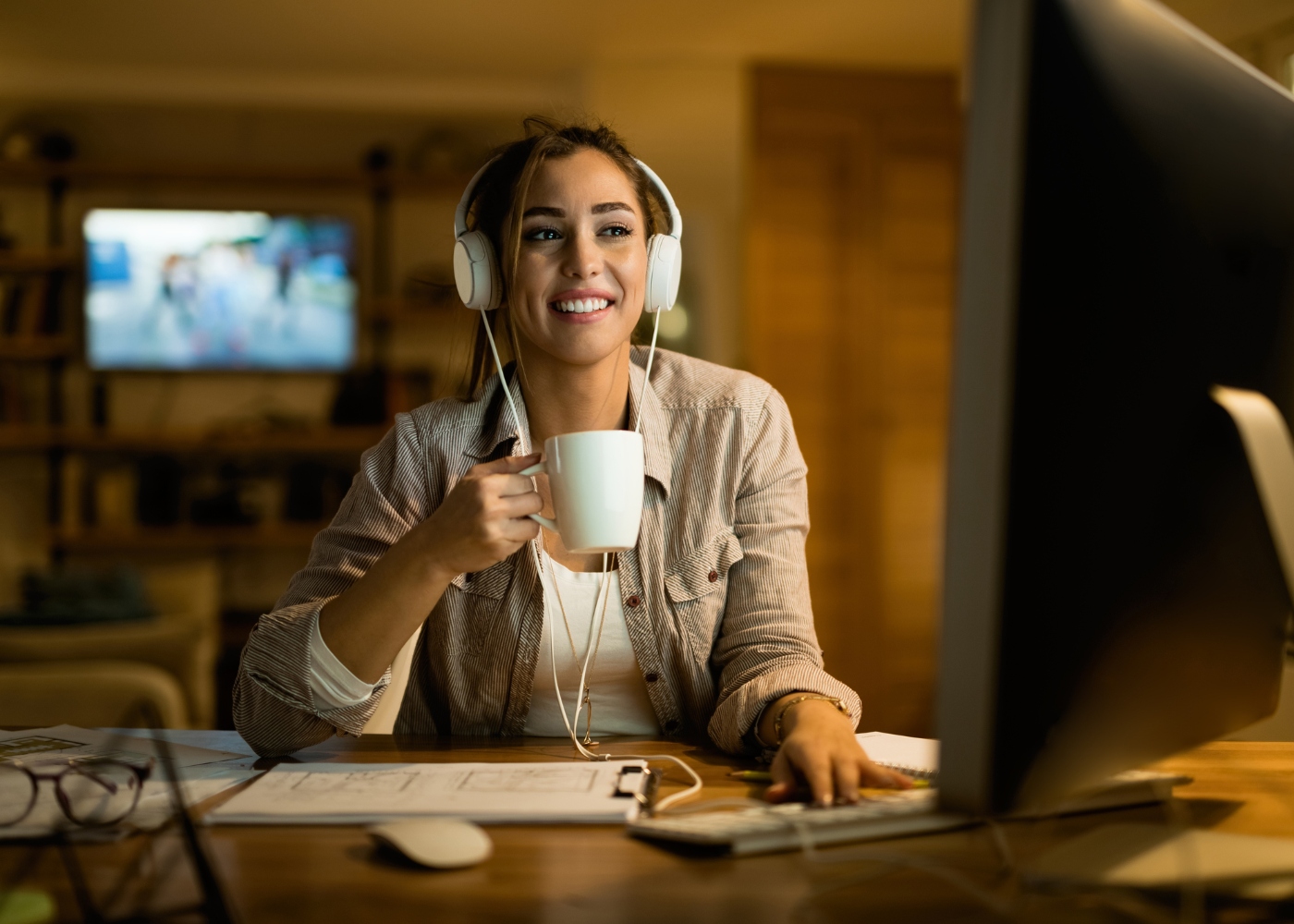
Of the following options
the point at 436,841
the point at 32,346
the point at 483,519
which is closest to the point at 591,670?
the point at 483,519

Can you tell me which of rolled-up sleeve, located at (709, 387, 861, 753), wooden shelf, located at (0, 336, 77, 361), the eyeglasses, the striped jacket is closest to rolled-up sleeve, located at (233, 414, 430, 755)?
the striped jacket

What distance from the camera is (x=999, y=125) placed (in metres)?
0.51

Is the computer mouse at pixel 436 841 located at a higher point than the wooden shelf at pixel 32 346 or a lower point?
lower

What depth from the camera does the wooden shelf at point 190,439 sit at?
461 centimetres

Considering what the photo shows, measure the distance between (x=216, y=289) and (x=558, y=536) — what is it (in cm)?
407

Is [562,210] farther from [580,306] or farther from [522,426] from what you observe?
[522,426]

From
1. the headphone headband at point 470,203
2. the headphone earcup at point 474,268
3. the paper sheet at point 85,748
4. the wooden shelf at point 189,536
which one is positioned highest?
the headphone headband at point 470,203

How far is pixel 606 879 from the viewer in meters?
0.65

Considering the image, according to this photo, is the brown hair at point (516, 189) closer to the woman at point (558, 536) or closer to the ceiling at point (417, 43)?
the woman at point (558, 536)

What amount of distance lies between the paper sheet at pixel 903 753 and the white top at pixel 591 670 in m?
0.32

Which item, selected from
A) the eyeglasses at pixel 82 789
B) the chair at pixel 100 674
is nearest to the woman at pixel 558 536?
the eyeglasses at pixel 82 789

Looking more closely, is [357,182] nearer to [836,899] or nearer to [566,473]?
[566,473]

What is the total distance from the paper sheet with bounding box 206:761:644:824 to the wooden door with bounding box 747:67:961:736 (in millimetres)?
3589

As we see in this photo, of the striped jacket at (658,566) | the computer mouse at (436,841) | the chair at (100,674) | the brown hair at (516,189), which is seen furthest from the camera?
the chair at (100,674)
